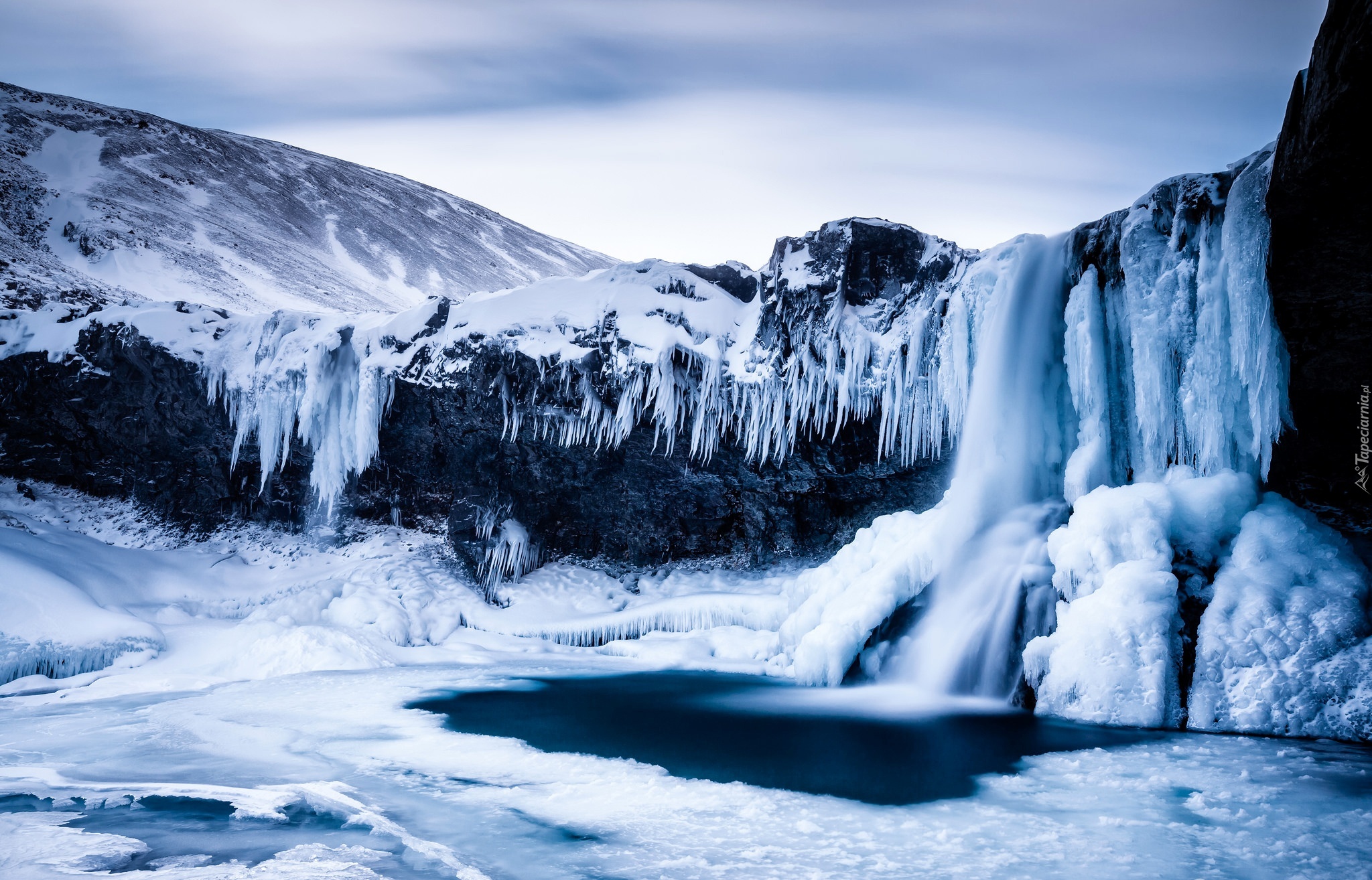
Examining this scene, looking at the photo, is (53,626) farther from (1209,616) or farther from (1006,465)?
(1209,616)

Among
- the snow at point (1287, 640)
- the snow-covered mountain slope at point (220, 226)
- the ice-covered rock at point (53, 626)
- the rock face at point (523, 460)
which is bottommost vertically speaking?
the ice-covered rock at point (53, 626)

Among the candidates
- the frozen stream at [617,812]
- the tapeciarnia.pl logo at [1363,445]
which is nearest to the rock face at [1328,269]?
the tapeciarnia.pl logo at [1363,445]

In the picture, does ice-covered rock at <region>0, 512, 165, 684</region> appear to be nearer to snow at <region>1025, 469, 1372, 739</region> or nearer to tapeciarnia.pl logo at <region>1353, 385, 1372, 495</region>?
snow at <region>1025, 469, 1372, 739</region>

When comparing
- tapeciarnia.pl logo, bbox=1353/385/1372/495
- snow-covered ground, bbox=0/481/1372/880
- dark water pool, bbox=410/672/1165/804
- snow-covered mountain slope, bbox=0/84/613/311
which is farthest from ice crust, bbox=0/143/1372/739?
snow-covered mountain slope, bbox=0/84/613/311

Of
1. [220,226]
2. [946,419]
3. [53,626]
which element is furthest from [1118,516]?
[220,226]

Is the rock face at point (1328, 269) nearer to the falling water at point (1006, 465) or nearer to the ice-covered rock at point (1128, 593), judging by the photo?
the ice-covered rock at point (1128, 593)

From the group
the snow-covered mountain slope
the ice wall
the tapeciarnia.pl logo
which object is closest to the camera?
the tapeciarnia.pl logo
